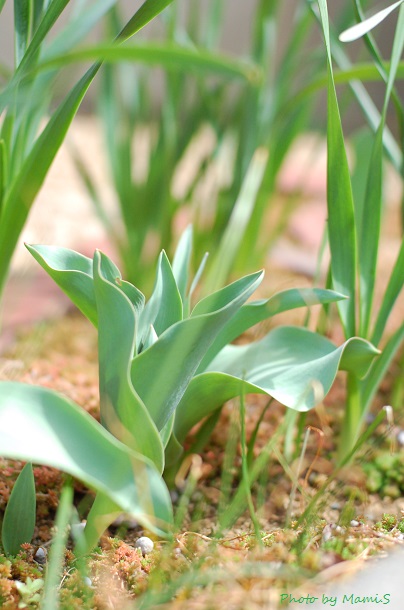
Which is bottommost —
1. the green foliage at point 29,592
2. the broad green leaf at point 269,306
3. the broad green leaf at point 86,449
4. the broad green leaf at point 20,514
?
the green foliage at point 29,592

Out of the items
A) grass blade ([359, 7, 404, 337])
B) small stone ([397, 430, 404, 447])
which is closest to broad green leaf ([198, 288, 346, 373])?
grass blade ([359, 7, 404, 337])

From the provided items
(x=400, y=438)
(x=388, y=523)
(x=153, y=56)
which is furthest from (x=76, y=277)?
(x=400, y=438)

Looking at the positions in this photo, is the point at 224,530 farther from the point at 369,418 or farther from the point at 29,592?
the point at 369,418

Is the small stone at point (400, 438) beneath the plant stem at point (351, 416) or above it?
beneath

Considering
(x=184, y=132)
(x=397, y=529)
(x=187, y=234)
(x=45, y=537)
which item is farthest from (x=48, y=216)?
(x=397, y=529)

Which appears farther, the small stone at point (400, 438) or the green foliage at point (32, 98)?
the small stone at point (400, 438)

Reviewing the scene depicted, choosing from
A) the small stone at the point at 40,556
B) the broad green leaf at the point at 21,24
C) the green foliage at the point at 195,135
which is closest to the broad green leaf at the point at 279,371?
the small stone at the point at 40,556

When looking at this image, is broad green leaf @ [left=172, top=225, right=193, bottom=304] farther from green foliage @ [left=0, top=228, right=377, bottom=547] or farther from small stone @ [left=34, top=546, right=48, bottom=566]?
small stone @ [left=34, top=546, right=48, bottom=566]

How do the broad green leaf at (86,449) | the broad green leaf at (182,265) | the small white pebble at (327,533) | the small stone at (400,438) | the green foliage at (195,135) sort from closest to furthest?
the broad green leaf at (86,449), the small white pebble at (327,533), the broad green leaf at (182,265), the small stone at (400,438), the green foliage at (195,135)

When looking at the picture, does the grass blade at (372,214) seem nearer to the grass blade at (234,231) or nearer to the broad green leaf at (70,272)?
the grass blade at (234,231)
